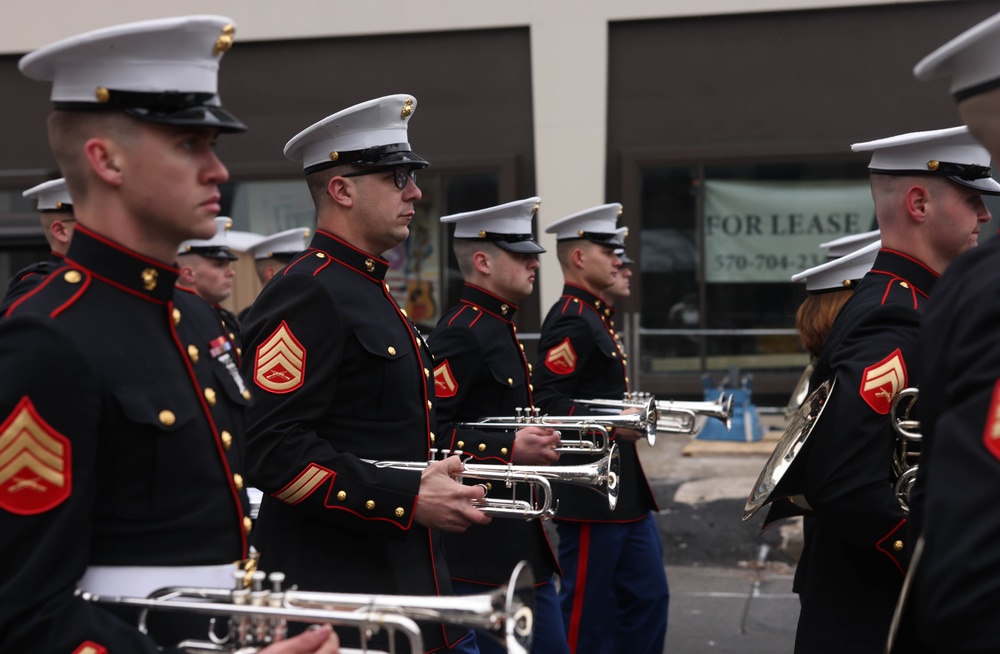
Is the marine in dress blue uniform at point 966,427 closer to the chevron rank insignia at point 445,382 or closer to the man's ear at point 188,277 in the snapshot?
the chevron rank insignia at point 445,382

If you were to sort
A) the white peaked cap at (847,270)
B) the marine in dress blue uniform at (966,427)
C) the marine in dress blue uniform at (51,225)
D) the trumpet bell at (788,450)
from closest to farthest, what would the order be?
the marine in dress blue uniform at (966,427), the trumpet bell at (788,450), the marine in dress blue uniform at (51,225), the white peaked cap at (847,270)

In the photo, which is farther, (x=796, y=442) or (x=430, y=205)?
(x=430, y=205)

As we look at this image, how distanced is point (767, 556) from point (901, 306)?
17.2ft

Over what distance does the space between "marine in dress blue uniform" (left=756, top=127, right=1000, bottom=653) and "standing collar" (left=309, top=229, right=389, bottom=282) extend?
4.66 ft

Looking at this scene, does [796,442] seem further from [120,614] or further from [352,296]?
[120,614]

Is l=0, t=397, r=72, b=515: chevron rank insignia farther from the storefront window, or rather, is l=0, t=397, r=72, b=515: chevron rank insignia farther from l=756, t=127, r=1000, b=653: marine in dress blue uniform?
the storefront window

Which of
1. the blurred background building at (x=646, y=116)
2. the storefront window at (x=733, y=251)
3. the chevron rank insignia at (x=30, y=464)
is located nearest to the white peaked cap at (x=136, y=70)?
the chevron rank insignia at (x=30, y=464)

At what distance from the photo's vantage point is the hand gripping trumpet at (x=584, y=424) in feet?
16.9

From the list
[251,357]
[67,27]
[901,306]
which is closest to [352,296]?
[251,357]

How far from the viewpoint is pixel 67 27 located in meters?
13.6

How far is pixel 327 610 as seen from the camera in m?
2.17

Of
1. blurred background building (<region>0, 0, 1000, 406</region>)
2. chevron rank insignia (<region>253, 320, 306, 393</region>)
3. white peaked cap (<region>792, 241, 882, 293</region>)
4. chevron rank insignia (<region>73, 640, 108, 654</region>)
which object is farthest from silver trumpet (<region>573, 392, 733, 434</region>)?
blurred background building (<region>0, 0, 1000, 406</region>)

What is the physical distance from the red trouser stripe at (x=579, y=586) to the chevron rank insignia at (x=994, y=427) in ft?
14.2

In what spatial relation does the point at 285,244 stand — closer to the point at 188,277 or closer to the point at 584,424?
the point at 188,277
